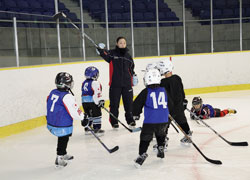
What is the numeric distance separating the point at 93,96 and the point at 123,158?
47.9 inches

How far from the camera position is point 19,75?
525 centimetres

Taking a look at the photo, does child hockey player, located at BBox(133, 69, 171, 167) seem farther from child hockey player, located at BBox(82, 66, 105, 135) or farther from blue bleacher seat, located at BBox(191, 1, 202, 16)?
blue bleacher seat, located at BBox(191, 1, 202, 16)

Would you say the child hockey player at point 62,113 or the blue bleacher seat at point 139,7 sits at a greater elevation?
the blue bleacher seat at point 139,7

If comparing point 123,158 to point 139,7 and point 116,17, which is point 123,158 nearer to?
point 116,17

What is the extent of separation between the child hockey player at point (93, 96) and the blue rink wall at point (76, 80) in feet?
3.40

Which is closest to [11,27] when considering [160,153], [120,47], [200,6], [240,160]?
[120,47]

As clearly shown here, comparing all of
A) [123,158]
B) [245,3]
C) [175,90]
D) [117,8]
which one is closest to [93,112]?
[123,158]

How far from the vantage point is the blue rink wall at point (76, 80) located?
5.08m

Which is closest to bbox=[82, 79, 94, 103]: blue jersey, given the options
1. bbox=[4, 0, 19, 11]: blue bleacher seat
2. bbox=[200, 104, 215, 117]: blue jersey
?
bbox=[200, 104, 215, 117]: blue jersey

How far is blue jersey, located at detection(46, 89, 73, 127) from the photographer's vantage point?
11.2 ft

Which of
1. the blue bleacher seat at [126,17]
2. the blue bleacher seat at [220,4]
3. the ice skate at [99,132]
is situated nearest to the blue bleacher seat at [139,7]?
the blue bleacher seat at [126,17]

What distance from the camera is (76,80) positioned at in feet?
21.4

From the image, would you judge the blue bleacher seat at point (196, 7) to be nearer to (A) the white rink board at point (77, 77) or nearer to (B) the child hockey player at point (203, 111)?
(A) the white rink board at point (77, 77)

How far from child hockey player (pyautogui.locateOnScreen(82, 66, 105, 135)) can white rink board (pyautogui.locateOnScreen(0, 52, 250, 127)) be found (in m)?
1.04
